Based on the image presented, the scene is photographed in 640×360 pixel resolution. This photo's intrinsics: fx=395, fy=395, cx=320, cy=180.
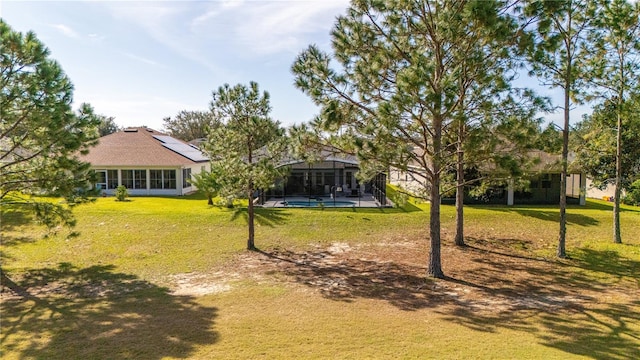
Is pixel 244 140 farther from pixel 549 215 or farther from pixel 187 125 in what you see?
pixel 187 125

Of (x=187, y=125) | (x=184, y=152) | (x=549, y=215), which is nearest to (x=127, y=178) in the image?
(x=184, y=152)

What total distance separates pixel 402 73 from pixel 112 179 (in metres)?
24.0

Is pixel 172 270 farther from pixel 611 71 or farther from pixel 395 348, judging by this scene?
pixel 611 71

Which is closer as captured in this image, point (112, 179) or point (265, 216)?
point (265, 216)

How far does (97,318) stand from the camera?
336 inches

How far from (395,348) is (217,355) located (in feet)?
9.60

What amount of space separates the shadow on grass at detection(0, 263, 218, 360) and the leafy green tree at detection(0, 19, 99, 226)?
2024 mm

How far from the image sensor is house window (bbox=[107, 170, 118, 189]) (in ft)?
87.9

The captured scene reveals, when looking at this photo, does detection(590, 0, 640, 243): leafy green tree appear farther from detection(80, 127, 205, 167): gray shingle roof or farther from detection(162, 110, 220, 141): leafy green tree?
detection(162, 110, 220, 141): leafy green tree

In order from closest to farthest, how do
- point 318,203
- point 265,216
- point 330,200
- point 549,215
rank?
1. point 265,216
2. point 549,215
3. point 318,203
4. point 330,200

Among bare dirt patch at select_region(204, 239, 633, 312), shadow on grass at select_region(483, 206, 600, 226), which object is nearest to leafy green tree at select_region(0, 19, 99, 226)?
bare dirt patch at select_region(204, 239, 633, 312)

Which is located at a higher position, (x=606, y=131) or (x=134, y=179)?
(x=606, y=131)

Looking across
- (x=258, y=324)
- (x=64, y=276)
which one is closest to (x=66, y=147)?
(x=64, y=276)

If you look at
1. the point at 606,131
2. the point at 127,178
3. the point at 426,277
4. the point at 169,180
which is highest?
the point at 606,131
